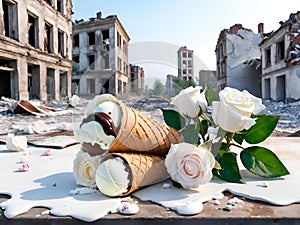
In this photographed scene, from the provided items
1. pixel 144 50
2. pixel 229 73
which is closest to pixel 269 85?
pixel 229 73

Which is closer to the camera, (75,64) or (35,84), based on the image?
(35,84)

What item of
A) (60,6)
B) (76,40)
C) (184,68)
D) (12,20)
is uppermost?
(60,6)

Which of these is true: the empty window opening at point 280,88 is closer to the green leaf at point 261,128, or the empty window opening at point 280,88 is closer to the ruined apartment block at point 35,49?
the ruined apartment block at point 35,49

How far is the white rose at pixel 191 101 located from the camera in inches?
42.1

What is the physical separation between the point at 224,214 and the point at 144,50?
1.24 m

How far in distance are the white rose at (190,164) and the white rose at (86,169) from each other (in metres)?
0.28

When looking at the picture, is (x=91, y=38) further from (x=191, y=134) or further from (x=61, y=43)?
(x=191, y=134)

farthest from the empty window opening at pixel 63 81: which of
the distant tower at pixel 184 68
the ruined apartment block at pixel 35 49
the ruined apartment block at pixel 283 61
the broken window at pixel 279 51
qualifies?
the distant tower at pixel 184 68

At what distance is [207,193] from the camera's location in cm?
97

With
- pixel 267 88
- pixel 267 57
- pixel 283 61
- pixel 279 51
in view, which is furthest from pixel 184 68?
pixel 267 88

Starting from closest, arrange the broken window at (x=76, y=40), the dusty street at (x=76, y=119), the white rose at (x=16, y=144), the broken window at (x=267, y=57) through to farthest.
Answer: the white rose at (x=16, y=144), the dusty street at (x=76, y=119), the broken window at (x=267, y=57), the broken window at (x=76, y=40)

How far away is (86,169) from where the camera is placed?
1.03 metres

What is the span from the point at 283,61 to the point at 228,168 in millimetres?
12875

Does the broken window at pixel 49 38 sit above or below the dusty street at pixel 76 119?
above
